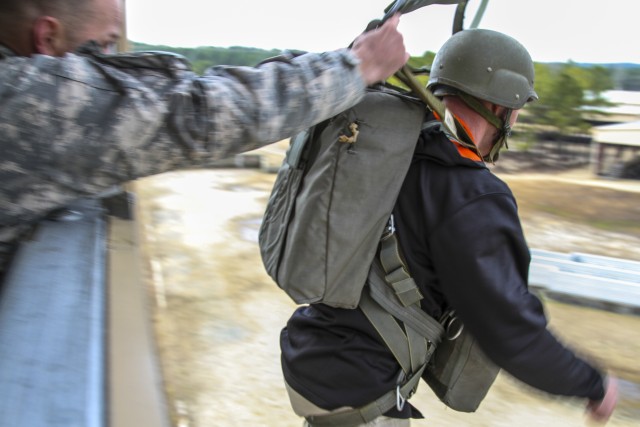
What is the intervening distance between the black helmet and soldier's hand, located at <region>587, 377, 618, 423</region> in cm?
86

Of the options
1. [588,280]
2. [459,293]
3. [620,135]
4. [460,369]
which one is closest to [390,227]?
[459,293]

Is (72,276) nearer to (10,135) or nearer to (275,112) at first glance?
(10,135)

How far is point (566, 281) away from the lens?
5.46m

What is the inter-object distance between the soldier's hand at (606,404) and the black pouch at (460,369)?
28cm

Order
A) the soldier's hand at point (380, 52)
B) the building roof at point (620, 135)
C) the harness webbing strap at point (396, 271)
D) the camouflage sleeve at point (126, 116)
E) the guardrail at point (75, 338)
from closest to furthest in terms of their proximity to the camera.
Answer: the guardrail at point (75, 338) → the camouflage sleeve at point (126, 116) → the soldier's hand at point (380, 52) → the harness webbing strap at point (396, 271) → the building roof at point (620, 135)

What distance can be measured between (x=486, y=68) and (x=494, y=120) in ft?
0.52

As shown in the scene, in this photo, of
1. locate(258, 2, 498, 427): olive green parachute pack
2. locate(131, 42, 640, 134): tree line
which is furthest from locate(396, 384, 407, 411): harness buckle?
locate(131, 42, 640, 134): tree line

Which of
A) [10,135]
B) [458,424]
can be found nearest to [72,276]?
[10,135]

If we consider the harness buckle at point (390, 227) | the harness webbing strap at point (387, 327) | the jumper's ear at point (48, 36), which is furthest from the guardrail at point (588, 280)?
the jumper's ear at point (48, 36)

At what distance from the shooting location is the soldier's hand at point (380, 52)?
3.95 feet

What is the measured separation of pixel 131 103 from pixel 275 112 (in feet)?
0.82

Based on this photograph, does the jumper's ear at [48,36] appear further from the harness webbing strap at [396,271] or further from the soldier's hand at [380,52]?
the harness webbing strap at [396,271]

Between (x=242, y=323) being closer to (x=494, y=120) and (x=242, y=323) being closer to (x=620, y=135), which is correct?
(x=494, y=120)

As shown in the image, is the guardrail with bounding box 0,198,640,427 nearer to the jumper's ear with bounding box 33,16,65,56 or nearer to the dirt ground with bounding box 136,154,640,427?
the jumper's ear with bounding box 33,16,65,56
